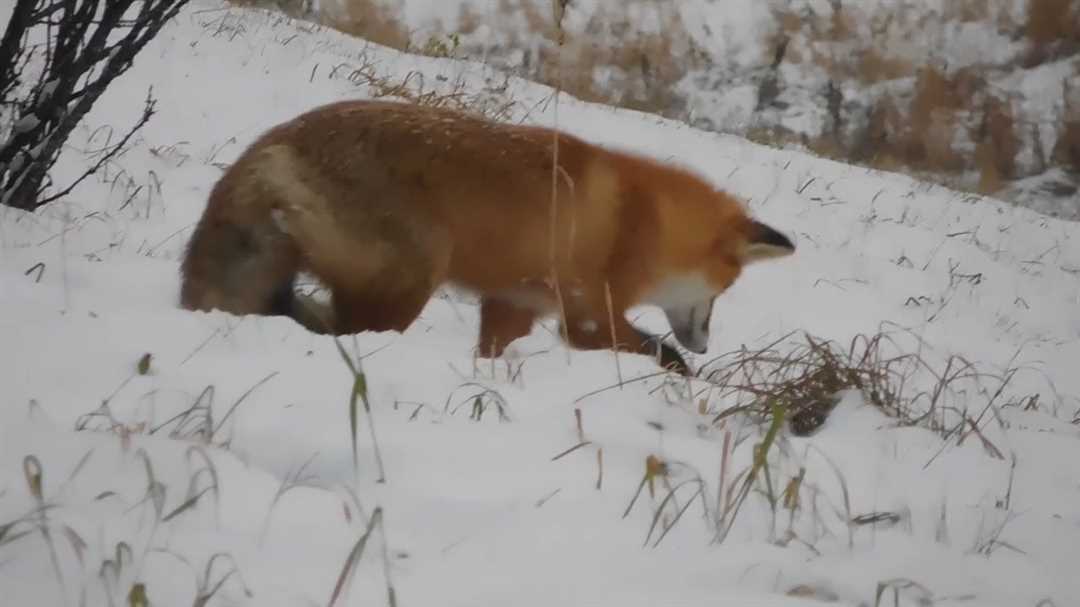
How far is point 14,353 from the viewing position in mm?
1887

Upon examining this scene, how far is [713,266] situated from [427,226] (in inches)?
61.2

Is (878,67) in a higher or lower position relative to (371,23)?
lower

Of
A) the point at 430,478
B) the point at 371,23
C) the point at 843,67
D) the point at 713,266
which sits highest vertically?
the point at 371,23

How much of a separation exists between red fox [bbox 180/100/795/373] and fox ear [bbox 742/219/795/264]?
1.23ft

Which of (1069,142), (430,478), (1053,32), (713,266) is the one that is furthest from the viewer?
(1053,32)

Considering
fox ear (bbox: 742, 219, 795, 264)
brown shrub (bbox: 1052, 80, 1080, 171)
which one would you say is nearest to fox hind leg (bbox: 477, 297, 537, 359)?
fox ear (bbox: 742, 219, 795, 264)

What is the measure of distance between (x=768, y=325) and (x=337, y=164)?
3.15 metres

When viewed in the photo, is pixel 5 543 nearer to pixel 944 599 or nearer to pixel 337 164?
pixel 944 599

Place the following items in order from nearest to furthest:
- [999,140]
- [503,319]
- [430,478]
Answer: [430,478]
[503,319]
[999,140]

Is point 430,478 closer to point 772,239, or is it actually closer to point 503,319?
point 503,319

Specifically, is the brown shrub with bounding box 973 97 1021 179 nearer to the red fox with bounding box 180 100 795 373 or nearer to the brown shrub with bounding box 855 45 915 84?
the brown shrub with bounding box 855 45 915 84

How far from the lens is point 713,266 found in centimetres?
451

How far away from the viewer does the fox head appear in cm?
440

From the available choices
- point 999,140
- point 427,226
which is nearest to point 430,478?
point 427,226
